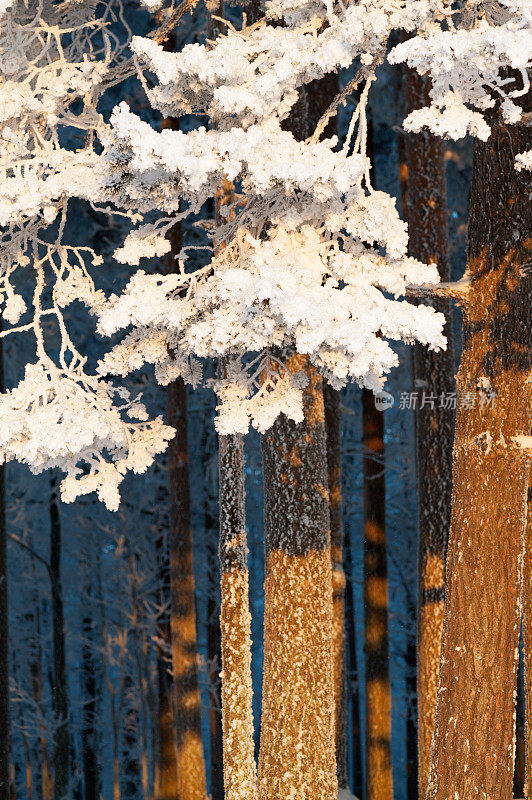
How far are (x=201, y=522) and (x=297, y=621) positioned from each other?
12.2m

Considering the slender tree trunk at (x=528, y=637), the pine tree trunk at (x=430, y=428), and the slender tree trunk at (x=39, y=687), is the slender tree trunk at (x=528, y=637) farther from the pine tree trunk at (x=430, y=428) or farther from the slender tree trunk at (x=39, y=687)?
the slender tree trunk at (x=39, y=687)

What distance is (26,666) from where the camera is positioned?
25.2 m

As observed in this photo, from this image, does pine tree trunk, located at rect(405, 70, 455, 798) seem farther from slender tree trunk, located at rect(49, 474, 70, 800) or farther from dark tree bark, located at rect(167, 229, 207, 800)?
slender tree trunk, located at rect(49, 474, 70, 800)

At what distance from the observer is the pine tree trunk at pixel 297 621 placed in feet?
22.1

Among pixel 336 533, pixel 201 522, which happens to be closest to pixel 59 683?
pixel 201 522

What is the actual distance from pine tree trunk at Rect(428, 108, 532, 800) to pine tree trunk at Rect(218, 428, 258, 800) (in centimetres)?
185

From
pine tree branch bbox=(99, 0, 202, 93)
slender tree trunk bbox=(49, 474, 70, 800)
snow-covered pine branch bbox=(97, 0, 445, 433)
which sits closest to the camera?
snow-covered pine branch bbox=(97, 0, 445, 433)

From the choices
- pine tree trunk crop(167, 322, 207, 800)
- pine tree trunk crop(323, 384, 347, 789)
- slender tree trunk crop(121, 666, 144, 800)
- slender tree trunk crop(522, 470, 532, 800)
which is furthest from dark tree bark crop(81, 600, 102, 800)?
slender tree trunk crop(522, 470, 532, 800)

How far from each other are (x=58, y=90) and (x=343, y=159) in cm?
230

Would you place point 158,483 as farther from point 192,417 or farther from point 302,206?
point 302,206

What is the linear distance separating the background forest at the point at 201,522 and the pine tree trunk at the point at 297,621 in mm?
269

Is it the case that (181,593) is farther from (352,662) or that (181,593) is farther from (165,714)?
(352,662)

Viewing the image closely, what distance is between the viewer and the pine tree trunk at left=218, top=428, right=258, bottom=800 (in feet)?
23.6

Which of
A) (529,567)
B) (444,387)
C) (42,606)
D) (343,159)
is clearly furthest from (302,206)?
(42,606)
